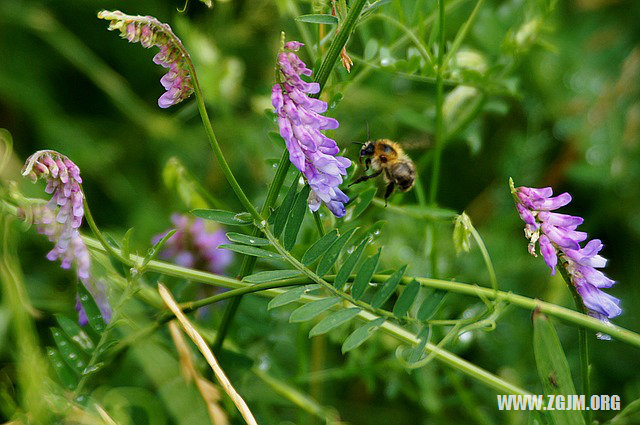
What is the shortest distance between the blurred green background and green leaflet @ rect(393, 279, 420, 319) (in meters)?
0.45

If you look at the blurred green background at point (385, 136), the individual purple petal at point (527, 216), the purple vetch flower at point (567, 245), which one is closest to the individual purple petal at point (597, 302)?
the purple vetch flower at point (567, 245)

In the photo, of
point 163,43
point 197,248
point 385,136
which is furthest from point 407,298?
point 385,136

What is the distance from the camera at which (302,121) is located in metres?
0.93

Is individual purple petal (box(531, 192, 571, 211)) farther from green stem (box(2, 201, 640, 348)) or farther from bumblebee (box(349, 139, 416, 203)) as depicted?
bumblebee (box(349, 139, 416, 203))

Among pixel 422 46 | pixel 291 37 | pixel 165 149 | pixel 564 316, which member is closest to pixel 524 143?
pixel 291 37

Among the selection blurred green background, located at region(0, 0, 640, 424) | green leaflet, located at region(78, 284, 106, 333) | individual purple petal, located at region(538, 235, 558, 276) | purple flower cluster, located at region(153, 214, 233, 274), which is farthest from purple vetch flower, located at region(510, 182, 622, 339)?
purple flower cluster, located at region(153, 214, 233, 274)

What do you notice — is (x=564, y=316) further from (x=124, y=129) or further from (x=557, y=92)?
(x=124, y=129)

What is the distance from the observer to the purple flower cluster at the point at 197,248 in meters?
1.78

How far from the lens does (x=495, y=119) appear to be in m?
2.46

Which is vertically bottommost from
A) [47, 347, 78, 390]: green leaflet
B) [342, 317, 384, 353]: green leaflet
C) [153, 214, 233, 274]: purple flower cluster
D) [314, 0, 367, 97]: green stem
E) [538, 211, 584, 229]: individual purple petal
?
[153, 214, 233, 274]: purple flower cluster

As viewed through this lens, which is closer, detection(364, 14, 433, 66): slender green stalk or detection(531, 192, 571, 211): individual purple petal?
detection(531, 192, 571, 211): individual purple petal

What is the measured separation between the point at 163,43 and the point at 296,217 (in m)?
0.31

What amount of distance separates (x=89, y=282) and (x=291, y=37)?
1.40 metres

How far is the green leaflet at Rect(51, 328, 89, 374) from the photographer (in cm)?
113
